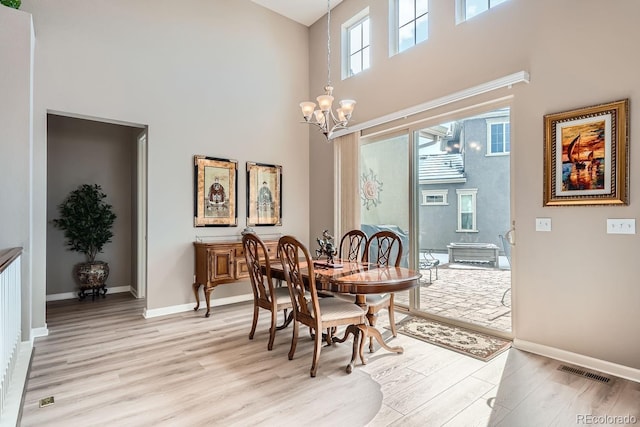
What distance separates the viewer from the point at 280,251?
9.25 ft

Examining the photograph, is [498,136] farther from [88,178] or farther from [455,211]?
[88,178]

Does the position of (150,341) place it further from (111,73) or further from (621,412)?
(621,412)

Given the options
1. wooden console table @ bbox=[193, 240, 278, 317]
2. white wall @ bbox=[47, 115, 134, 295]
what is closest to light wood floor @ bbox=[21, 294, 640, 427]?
wooden console table @ bbox=[193, 240, 278, 317]

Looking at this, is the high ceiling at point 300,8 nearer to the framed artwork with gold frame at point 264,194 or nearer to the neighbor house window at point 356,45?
the neighbor house window at point 356,45

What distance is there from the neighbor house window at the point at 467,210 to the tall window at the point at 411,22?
6.48 ft

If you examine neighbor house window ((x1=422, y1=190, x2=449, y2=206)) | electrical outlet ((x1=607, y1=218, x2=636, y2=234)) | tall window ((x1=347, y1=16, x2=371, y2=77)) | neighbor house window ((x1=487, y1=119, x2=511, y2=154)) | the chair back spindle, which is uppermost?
tall window ((x1=347, y1=16, x2=371, y2=77))

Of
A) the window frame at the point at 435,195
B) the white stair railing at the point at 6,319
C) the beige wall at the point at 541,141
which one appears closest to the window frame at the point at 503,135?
the beige wall at the point at 541,141

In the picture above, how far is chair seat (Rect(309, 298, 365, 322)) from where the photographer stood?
2.70 metres

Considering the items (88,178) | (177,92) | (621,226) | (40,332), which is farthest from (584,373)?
(88,178)

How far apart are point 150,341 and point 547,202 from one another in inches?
157

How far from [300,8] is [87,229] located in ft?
15.4

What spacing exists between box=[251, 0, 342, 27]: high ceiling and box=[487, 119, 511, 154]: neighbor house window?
3.27 metres

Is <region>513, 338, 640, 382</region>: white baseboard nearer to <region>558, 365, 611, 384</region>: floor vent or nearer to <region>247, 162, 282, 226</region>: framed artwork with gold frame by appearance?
<region>558, 365, 611, 384</region>: floor vent

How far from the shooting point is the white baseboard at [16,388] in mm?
2018
